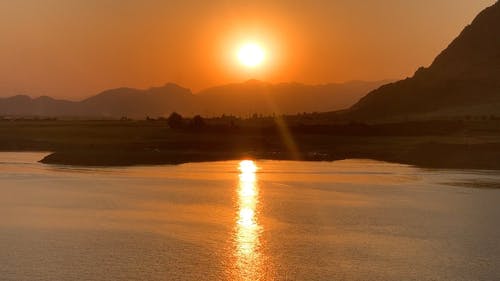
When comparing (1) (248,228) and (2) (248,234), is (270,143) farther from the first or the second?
(2) (248,234)

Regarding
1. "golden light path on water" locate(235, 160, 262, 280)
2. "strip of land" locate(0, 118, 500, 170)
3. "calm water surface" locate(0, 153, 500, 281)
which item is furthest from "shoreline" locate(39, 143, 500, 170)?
"golden light path on water" locate(235, 160, 262, 280)

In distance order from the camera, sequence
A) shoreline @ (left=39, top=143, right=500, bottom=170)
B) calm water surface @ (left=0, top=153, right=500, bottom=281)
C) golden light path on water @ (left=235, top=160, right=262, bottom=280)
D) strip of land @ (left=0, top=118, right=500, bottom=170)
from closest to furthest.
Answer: golden light path on water @ (left=235, top=160, right=262, bottom=280) → calm water surface @ (left=0, top=153, right=500, bottom=281) → shoreline @ (left=39, top=143, right=500, bottom=170) → strip of land @ (left=0, top=118, right=500, bottom=170)

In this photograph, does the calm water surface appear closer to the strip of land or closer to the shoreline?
the shoreline

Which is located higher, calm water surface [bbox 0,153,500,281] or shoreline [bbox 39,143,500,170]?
shoreline [bbox 39,143,500,170]

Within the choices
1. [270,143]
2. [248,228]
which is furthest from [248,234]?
[270,143]

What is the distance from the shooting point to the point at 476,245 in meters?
25.5

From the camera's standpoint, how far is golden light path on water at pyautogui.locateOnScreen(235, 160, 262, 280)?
840 inches

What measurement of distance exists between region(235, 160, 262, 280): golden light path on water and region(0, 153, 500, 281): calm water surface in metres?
0.05

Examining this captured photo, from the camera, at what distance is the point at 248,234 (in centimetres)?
2752

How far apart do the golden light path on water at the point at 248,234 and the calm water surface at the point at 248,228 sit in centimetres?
5

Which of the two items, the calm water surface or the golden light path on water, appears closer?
the golden light path on water

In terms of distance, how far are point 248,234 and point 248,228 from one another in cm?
150

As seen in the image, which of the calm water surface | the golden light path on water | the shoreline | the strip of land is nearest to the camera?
the golden light path on water

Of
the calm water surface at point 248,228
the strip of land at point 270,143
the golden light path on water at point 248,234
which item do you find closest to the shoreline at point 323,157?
the strip of land at point 270,143
